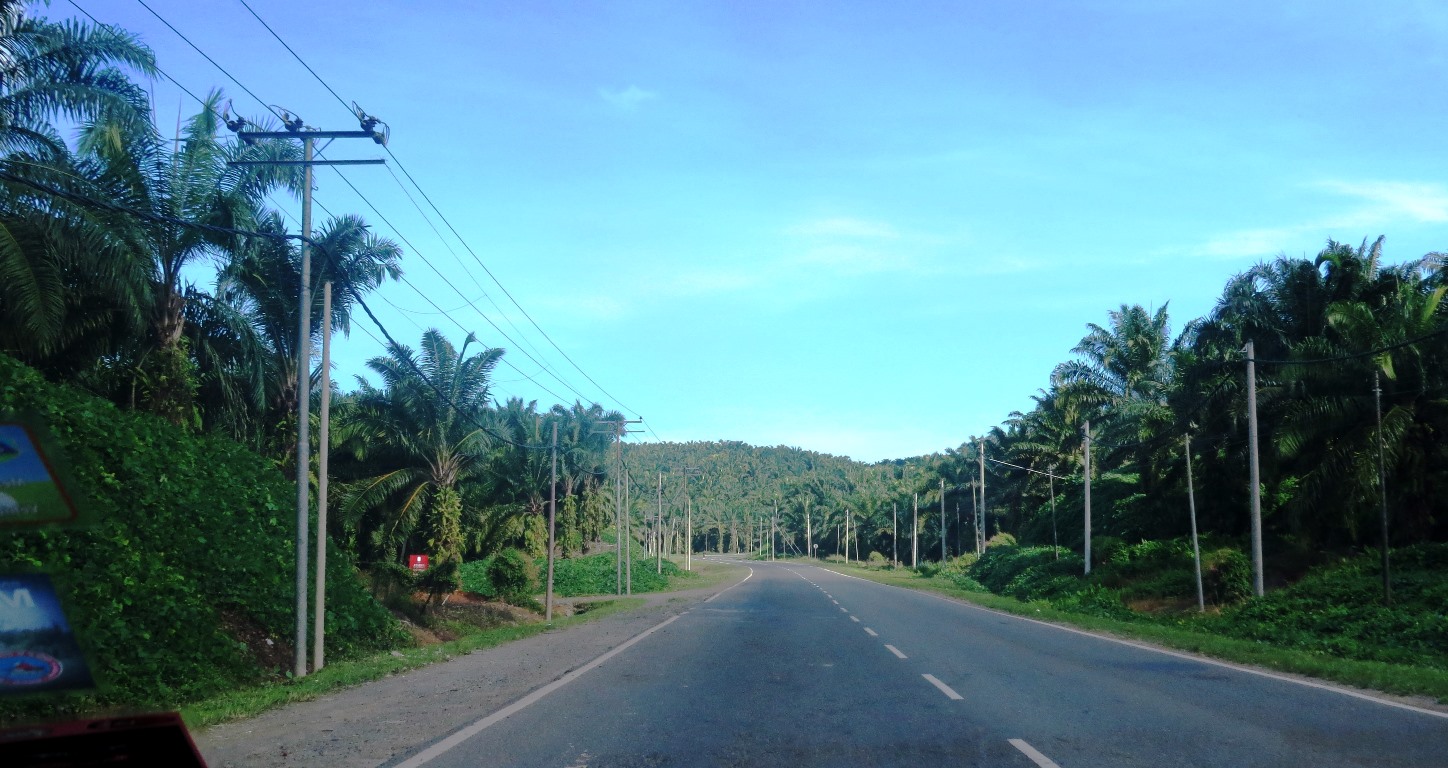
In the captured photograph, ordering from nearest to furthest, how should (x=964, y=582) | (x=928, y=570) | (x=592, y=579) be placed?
(x=964, y=582), (x=592, y=579), (x=928, y=570)

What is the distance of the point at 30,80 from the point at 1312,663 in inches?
940

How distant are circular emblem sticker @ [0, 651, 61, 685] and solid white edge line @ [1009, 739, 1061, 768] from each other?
6.87 metres

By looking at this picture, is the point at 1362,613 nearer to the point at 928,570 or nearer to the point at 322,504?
the point at 322,504

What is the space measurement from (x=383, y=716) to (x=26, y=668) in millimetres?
6798

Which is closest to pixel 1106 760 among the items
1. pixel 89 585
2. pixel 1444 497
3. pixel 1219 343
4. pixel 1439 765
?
pixel 1439 765

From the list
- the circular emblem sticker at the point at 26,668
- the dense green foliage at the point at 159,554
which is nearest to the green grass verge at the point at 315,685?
the dense green foliage at the point at 159,554

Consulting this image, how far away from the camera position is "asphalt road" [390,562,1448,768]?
8883 millimetres

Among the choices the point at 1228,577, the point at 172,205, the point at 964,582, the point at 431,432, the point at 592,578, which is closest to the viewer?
the point at 172,205

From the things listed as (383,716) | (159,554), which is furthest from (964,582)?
(383,716)

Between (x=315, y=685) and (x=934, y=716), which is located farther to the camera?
(x=315, y=685)

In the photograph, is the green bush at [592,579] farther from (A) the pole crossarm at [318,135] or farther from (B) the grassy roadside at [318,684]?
(A) the pole crossarm at [318,135]

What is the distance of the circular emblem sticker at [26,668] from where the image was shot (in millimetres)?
5145

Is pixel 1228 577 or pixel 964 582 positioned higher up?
pixel 1228 577

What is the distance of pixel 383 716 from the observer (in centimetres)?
1163
